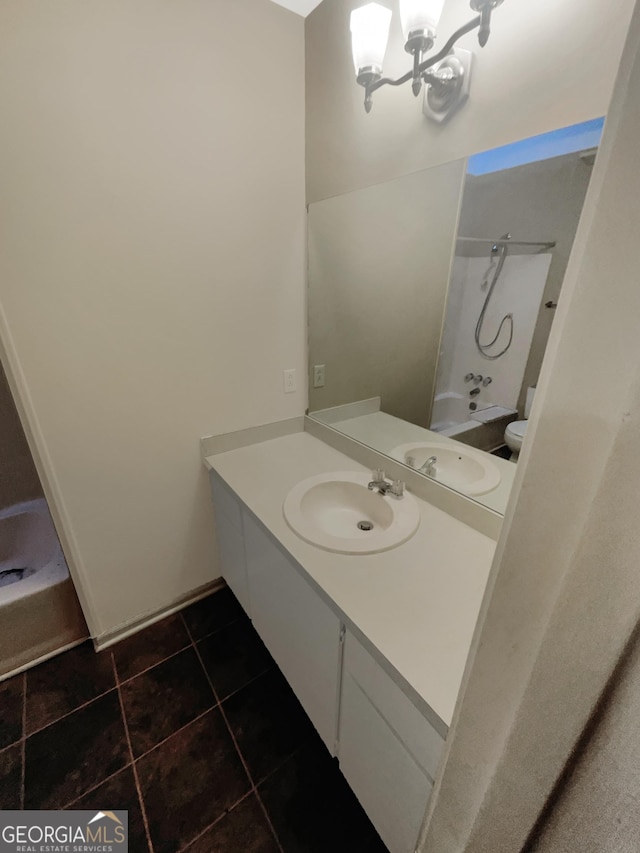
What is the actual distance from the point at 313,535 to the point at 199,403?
0.76 m

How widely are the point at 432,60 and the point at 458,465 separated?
110 cm

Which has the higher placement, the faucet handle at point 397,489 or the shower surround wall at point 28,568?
the faucet handle at point 397,489

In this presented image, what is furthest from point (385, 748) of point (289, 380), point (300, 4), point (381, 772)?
point (300, 4)

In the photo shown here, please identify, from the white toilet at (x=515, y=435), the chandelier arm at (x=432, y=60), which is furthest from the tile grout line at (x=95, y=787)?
the chandelier arm at (x=432, y=60)

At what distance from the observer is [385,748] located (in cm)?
81

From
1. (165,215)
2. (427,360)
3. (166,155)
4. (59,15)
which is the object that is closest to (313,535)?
(427,360)

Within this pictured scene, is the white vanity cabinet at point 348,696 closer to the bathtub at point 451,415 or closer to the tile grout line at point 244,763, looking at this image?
the tile grout line at point 244,763

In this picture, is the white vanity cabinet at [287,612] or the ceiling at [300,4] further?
the ceiling at [300,4]

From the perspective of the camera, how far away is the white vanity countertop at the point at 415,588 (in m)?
0.71

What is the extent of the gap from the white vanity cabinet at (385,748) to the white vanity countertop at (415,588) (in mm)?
72

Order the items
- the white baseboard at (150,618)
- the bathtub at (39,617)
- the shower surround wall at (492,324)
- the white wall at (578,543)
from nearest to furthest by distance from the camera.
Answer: the white wall at (578,543) → the shower surround wall at (492,324) → the bathtub at (39,617) → the white baseboard at (150,618)

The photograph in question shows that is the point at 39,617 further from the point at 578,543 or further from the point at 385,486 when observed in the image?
the point at 578,543

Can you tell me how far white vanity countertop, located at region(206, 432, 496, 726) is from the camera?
71 cm

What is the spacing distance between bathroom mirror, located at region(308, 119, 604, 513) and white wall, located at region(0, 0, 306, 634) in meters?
0.21
